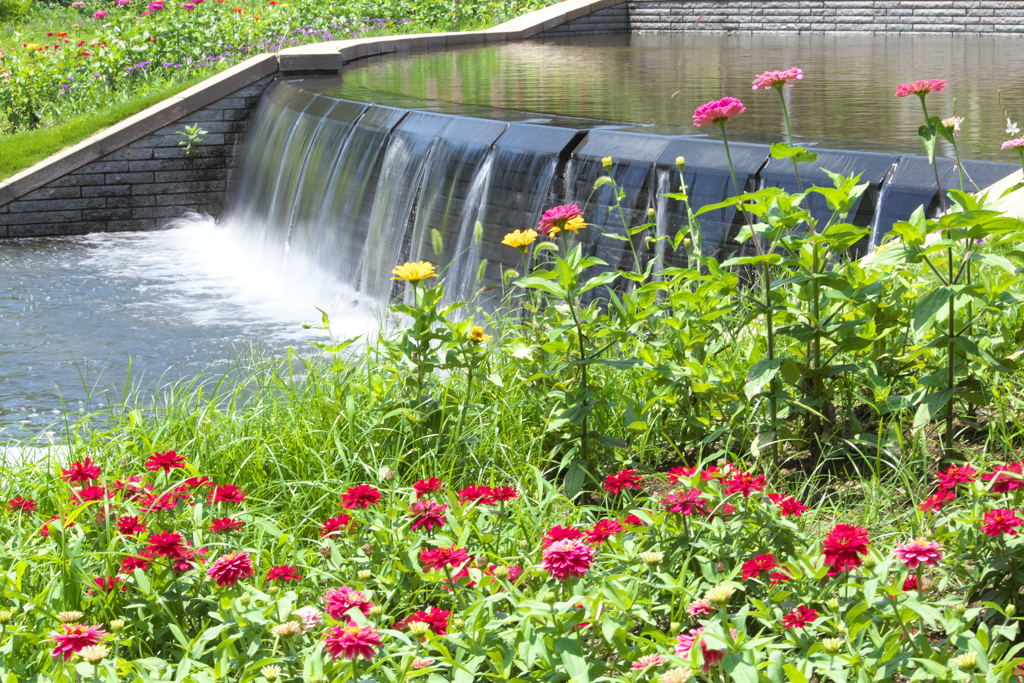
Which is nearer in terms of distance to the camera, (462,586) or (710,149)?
(462,586)

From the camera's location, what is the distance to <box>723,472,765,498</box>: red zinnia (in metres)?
2.28

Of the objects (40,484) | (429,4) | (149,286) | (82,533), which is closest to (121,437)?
(40,484)

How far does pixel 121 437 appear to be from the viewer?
364cm

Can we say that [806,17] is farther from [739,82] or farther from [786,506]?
[786,506]

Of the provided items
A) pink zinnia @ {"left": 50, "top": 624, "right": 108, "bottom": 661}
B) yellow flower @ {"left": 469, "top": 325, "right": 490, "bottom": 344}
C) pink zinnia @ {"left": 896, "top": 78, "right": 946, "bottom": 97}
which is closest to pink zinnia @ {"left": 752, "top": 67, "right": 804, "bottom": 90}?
pink zinnia @ {"left": 896, "top": 78, "right": 946, "bottom": 97}

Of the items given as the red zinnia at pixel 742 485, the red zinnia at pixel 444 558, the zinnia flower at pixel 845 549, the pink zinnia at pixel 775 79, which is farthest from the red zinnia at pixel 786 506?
the pink zinnia at pixel 775 79

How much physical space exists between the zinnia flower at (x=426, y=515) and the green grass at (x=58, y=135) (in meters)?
11.0

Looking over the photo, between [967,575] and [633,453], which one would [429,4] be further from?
[967,575]

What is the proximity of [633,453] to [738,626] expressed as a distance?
4.79ft

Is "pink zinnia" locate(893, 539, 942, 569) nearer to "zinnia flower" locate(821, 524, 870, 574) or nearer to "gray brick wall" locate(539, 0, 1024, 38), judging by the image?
"zinnia flower" locate(821, 524, 870, 574)

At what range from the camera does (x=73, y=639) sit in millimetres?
1944

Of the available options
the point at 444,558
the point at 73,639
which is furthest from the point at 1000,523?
the point at 73,639

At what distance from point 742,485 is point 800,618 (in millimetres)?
409

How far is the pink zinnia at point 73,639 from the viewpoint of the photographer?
6.36 ft
